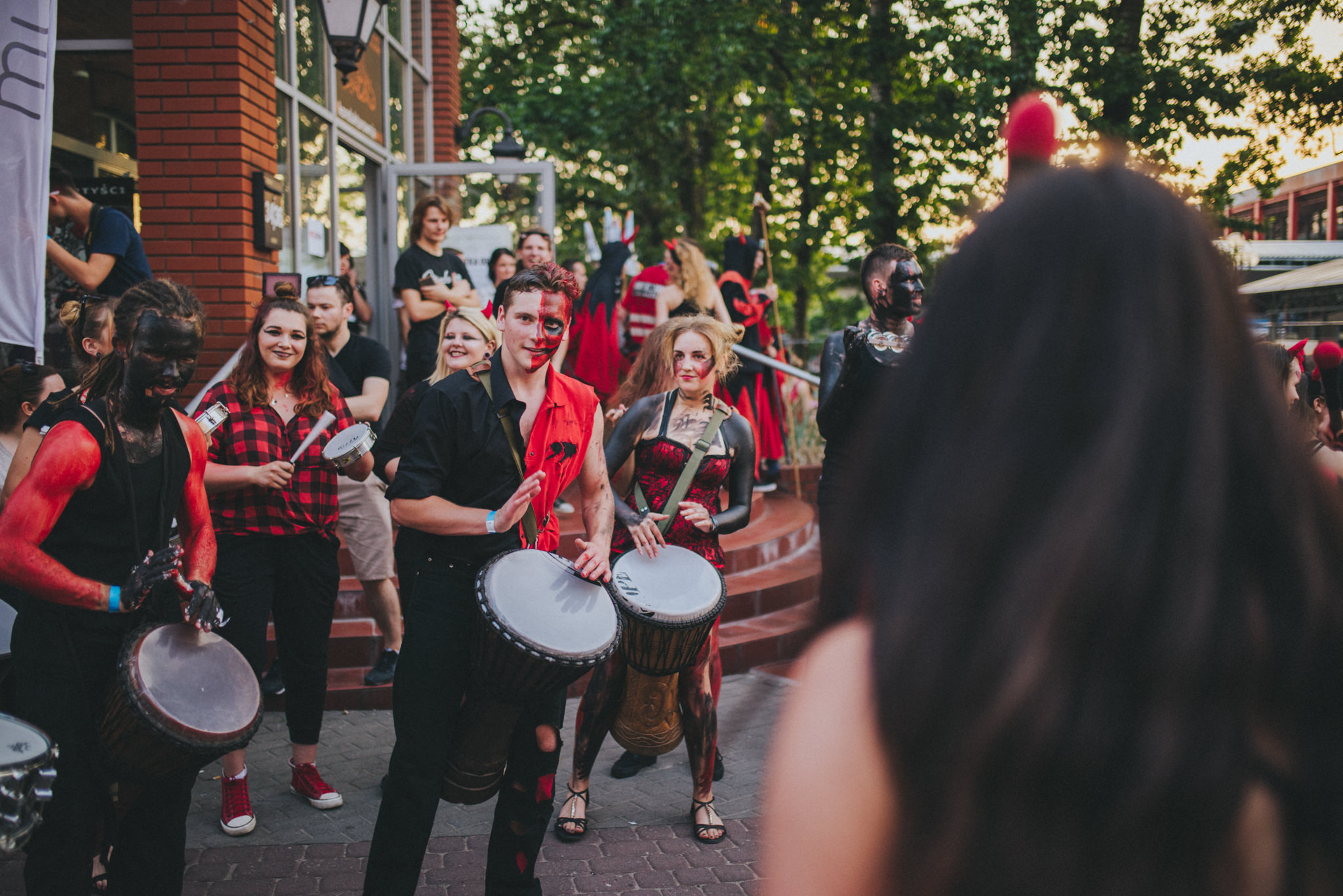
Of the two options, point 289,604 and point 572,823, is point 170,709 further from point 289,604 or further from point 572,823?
point 572,823

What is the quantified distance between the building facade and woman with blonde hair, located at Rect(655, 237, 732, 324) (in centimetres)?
279

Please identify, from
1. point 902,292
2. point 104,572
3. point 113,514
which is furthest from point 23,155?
point 902,292

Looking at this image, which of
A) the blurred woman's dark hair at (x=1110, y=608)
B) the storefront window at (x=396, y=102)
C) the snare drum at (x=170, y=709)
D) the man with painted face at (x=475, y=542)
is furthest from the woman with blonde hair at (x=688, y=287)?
the blurred woman's dark hair at (x=1110, y=608)

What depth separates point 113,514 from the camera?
2.90 metres

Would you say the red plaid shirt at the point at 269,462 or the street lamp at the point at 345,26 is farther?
the street lamp at the point at 345,26

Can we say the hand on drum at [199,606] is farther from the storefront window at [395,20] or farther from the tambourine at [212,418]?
the storefront window at [395,20]

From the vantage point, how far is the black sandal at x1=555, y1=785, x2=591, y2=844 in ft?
13.6

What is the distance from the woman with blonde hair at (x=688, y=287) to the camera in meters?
7.45

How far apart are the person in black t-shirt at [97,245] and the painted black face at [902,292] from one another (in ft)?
11.9

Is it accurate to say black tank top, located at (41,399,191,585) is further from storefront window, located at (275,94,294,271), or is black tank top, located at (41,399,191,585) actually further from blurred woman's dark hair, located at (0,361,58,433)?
storefront window, located at (275,94,294,271)

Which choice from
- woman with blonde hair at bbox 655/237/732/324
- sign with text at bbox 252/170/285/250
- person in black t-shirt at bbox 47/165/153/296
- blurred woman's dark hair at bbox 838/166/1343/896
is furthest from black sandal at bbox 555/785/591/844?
sign with text at bbox 252/170/285/250

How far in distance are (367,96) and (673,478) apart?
669cm

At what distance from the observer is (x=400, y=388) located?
8469 millimetres

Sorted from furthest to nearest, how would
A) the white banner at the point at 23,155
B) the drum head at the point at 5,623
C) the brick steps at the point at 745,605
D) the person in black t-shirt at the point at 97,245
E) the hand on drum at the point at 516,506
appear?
the brick steps at the point at 745,605 → the person in black t-shirt at the point at 97,245 → the white banner at the point at 23,155 → the drum head at the point at 5,623 → the hand on drum at the point at 516,506
